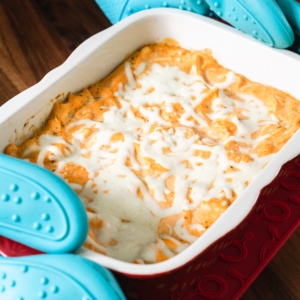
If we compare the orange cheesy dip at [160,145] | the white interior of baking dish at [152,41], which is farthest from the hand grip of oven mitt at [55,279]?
the white interior of baking dish at [152,41]

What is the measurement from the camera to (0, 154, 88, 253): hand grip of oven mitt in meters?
0.69

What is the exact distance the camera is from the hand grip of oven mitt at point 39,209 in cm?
69

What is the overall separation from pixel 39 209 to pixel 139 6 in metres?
0.68

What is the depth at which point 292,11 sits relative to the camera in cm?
107

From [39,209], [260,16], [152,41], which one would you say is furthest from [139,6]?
[39,209]

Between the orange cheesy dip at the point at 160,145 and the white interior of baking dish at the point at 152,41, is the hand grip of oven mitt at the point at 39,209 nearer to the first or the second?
the orange cheesy dip at the point at 160,145

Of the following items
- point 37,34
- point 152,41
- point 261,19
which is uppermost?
point 261,19

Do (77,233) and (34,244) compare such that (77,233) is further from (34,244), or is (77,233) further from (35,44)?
(35,44)

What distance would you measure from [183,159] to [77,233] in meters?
0.33

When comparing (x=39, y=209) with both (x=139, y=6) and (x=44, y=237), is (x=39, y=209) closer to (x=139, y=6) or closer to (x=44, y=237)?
(x=44, y=237)

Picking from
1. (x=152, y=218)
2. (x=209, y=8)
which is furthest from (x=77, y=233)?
(x=209, y=8)

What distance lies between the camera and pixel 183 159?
970mm

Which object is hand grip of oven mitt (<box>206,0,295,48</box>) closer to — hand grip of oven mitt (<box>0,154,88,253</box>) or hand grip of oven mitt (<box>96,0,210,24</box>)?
hand grip of oven mitt (<box>96,0,210,24</box>)

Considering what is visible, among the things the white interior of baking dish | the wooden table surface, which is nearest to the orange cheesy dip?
the white interior of baking dish
